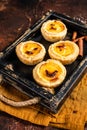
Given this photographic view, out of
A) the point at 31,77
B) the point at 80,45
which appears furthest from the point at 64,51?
the point at 31,77

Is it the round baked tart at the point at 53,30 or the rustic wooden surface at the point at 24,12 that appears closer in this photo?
the round baked tart at the point at 53,30

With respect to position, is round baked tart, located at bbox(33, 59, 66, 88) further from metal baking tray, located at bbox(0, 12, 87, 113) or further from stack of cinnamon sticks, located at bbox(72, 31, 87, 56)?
stack of cinnamon sticks, located at bbox(72, 31, 87, 56)

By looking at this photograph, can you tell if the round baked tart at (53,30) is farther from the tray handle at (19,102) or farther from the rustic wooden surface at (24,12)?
the tray handle at (19,102)

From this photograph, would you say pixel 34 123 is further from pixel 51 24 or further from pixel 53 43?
pixel 51 24

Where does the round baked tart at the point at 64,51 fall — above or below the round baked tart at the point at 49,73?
above

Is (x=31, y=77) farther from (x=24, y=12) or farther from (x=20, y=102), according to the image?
(x=24, y=12)

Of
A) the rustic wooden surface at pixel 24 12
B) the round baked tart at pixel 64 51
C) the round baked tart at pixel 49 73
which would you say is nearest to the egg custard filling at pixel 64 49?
the round baked tart at pixel 64 51

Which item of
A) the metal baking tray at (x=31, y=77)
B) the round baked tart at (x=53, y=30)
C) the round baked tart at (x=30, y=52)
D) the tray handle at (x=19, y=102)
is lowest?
the tray handle at (x=19, y=102)
